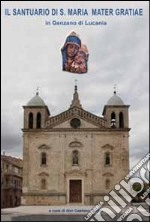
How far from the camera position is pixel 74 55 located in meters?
15.8

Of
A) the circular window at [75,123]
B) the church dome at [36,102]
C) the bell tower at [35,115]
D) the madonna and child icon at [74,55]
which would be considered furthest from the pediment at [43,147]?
the madonna and child icon at [74,55]

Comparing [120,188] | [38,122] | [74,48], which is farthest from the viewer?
[38,122]

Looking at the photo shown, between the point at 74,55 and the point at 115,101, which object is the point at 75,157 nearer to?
the point at 115,101

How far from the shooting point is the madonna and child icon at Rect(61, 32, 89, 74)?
1549 centimetres

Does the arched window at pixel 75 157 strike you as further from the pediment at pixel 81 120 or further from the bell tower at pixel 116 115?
the bell tower at pixel 116 115

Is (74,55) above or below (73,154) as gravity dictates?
above

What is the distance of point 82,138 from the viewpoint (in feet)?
134

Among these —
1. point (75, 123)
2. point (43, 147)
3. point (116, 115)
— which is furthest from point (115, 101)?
point (43, 147)

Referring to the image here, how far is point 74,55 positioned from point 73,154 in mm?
25632

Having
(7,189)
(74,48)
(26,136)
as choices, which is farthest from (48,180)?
(74,48)

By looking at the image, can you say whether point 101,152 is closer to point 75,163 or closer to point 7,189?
point 75,163

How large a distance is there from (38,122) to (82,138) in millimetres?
4484

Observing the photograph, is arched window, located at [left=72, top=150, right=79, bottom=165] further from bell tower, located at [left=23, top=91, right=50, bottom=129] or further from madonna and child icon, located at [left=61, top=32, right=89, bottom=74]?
madonna and child icon, located at [left=61, top=32, right=89, bottom=74]

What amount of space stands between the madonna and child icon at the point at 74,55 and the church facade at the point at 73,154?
80.9 feet
